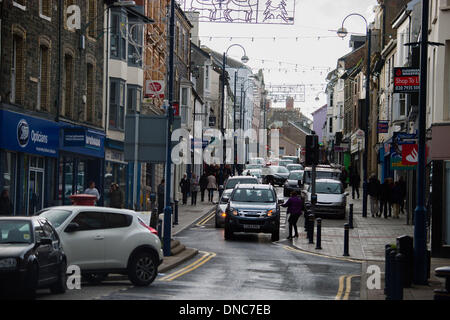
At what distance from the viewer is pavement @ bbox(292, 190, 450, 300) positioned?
17.0m

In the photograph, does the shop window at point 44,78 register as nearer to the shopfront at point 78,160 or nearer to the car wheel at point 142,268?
the shopfront at point 78,160

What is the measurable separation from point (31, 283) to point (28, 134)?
49.9 feet

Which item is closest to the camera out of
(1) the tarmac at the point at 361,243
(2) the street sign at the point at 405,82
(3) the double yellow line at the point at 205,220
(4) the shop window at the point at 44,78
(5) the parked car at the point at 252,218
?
(1) the tarmac at the point at 361,243

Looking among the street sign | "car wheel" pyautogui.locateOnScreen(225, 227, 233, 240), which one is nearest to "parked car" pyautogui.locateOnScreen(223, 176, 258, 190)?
"car wheel" pyautogui.locateOnScreen(225, 227, 233, 240)

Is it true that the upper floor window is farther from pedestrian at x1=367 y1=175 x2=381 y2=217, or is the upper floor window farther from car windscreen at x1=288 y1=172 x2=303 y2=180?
car windscreen at x1=288 y1=172 x2=303 y2=180

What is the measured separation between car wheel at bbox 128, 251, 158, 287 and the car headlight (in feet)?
12.6

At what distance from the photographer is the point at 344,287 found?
18156 mm

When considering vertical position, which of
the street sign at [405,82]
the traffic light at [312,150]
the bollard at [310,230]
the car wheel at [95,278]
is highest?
the street sign at [405,82]

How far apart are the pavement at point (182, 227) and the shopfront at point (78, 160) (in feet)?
11.6

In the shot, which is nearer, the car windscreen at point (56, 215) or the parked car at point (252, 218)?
the car windscreen at point (56, 215)

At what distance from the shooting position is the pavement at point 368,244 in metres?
17.0

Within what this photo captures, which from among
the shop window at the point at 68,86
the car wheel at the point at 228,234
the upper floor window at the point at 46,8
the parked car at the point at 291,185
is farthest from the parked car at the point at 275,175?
the upper floor window at the point at 46,8

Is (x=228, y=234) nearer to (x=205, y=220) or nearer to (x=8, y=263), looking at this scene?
(x=205, y=220)

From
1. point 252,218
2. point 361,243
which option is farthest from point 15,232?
point 361,243
